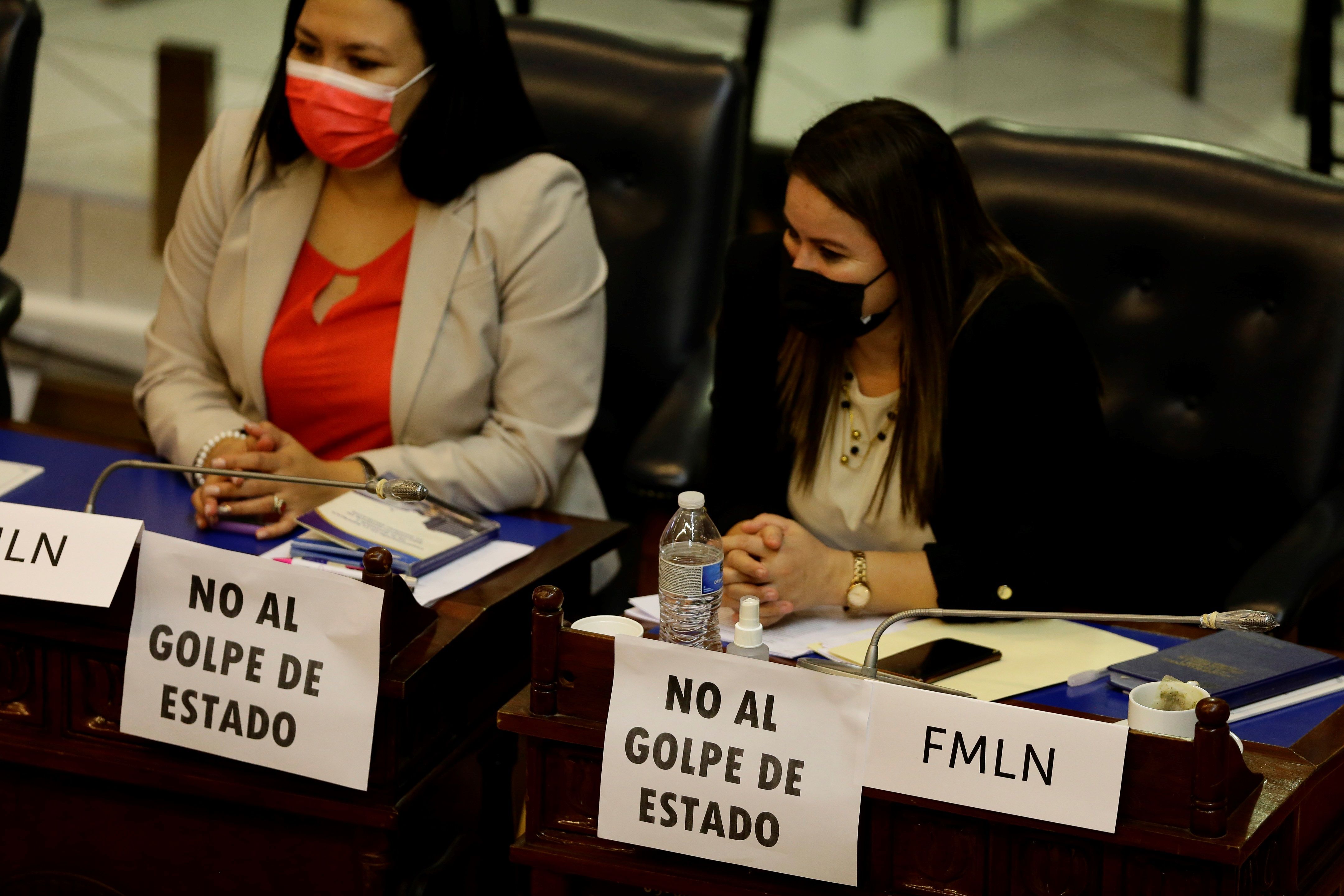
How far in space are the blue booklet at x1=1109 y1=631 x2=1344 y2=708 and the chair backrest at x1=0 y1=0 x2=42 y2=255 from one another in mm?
1781

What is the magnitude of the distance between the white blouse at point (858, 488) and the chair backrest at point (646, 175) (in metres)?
0.51

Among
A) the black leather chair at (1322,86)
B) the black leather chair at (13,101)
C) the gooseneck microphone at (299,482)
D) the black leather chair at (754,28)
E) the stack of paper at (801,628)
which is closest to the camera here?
the gooseneck microphone at (299,482)

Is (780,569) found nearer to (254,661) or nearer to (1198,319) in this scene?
(254,661)

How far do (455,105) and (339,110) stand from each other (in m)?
0.15

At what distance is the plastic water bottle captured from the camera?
1398 mm

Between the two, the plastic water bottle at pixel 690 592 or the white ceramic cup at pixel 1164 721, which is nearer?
the white ceramic cup at pixel 1164 721

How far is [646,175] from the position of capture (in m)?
2.31

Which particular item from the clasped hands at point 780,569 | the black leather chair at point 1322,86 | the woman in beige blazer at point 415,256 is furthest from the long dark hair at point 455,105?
the black leather chair at point 1322,86

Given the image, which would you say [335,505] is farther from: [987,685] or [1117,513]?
[1117,513]

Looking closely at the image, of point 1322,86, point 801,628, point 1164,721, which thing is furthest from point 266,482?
point 1322,86

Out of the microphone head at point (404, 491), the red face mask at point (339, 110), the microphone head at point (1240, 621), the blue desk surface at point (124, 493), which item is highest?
the red face mask at point (339, 110)

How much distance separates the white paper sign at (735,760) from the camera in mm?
1218

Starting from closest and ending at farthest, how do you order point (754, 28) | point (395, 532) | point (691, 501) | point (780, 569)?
point (691, 501), point (780, 569), point (395, 532), point (754, 28)

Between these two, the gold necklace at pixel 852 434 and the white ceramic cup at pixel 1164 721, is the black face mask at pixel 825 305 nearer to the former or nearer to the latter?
the gold necklace at pixel 852 434
